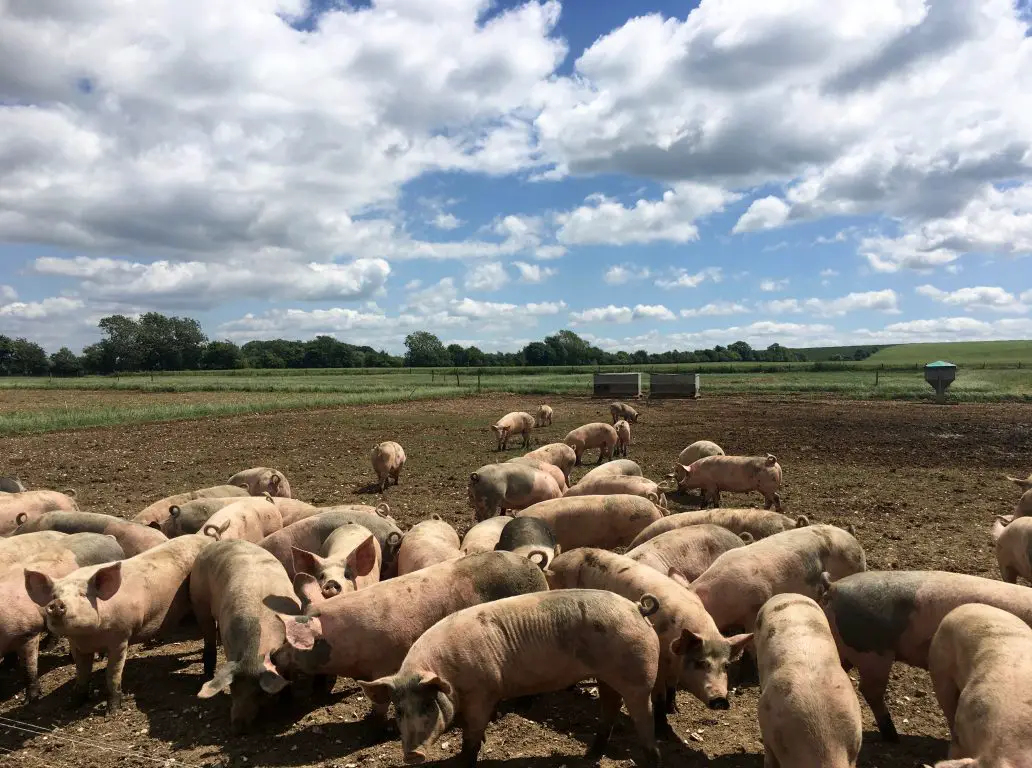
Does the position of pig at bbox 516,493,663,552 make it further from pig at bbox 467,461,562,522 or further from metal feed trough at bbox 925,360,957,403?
metal feed trough at bbox 925,360,957,403

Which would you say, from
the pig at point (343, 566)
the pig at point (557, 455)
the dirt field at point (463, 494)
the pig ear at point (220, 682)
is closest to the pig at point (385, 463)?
the dirt field at point (463, 494)

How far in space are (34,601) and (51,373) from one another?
122 metres

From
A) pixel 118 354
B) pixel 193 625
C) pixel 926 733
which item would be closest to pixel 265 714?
pixel 193 625

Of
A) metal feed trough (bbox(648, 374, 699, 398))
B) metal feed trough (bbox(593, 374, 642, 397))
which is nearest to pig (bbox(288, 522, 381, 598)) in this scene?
metal feed trough (bbox(593, 374, 642, 397))

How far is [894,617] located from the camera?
4.82 m

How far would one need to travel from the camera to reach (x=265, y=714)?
4855 millimetres

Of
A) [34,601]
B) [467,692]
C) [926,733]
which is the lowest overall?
[926,733]

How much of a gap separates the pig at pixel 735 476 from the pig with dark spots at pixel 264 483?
7.21 m

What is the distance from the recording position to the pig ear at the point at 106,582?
508cm

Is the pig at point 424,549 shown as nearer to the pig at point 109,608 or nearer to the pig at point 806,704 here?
the pig at point 109,608

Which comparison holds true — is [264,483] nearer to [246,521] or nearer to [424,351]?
[246,521]

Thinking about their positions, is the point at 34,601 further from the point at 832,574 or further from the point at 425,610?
the point at 832,574

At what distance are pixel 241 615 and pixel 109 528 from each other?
148 inches

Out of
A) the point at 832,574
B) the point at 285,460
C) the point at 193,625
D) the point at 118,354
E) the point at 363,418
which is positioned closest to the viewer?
the point at 832,574
